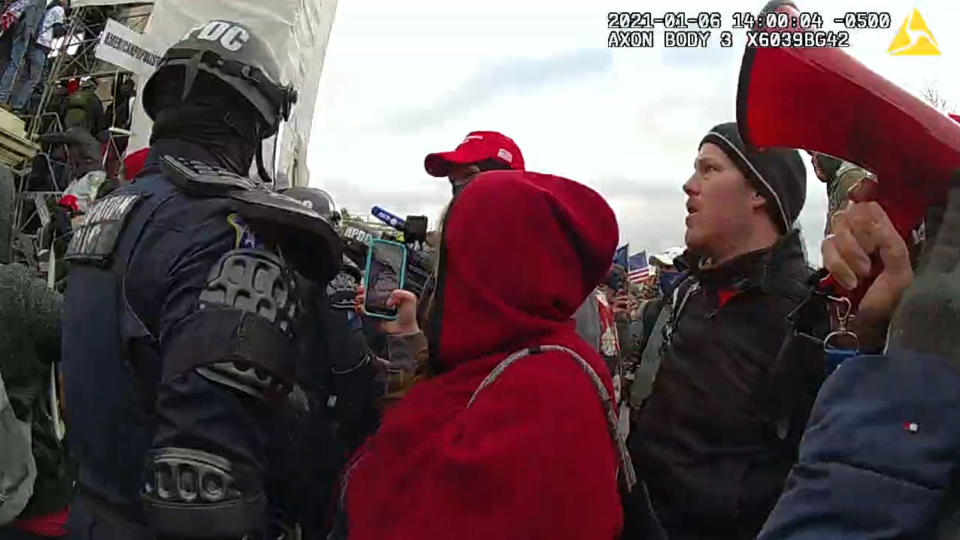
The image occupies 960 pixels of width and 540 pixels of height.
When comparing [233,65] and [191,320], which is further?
[233,65]

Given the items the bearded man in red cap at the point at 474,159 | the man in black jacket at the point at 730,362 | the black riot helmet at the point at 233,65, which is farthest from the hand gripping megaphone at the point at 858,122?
the bearded man in red cap at the point at 474,159

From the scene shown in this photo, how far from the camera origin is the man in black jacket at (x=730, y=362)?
7.07ft

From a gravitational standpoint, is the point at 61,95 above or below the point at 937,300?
below

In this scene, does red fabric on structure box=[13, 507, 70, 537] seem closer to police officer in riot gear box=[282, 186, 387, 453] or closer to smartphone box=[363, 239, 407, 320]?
police officer in riot gear box=[282, 186, 387, 453]

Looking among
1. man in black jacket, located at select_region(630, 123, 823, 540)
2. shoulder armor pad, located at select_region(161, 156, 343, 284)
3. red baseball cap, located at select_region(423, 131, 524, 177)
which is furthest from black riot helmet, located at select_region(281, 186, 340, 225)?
man in black jacket, located at select_region(630, 123, 823, 540)

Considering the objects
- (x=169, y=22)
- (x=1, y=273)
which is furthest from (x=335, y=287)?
(x=169, y=22)

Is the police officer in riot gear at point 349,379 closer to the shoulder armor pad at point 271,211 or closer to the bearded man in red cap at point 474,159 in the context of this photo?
the shoulder armor pad at point 271,211

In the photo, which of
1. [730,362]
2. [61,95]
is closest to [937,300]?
[730,362]

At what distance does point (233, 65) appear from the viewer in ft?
7.12

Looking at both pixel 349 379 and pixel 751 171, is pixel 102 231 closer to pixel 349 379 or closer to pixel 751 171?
pixel 349 379

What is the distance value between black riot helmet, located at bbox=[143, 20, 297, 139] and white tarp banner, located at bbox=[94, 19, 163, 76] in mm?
4648

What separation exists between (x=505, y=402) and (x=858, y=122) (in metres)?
0.86

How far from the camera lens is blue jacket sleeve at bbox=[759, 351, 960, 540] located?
87 cm

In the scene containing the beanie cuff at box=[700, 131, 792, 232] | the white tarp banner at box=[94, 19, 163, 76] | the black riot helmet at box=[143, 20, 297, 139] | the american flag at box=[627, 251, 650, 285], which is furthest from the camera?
the american flag at box=[627, 251, 650, 285]
